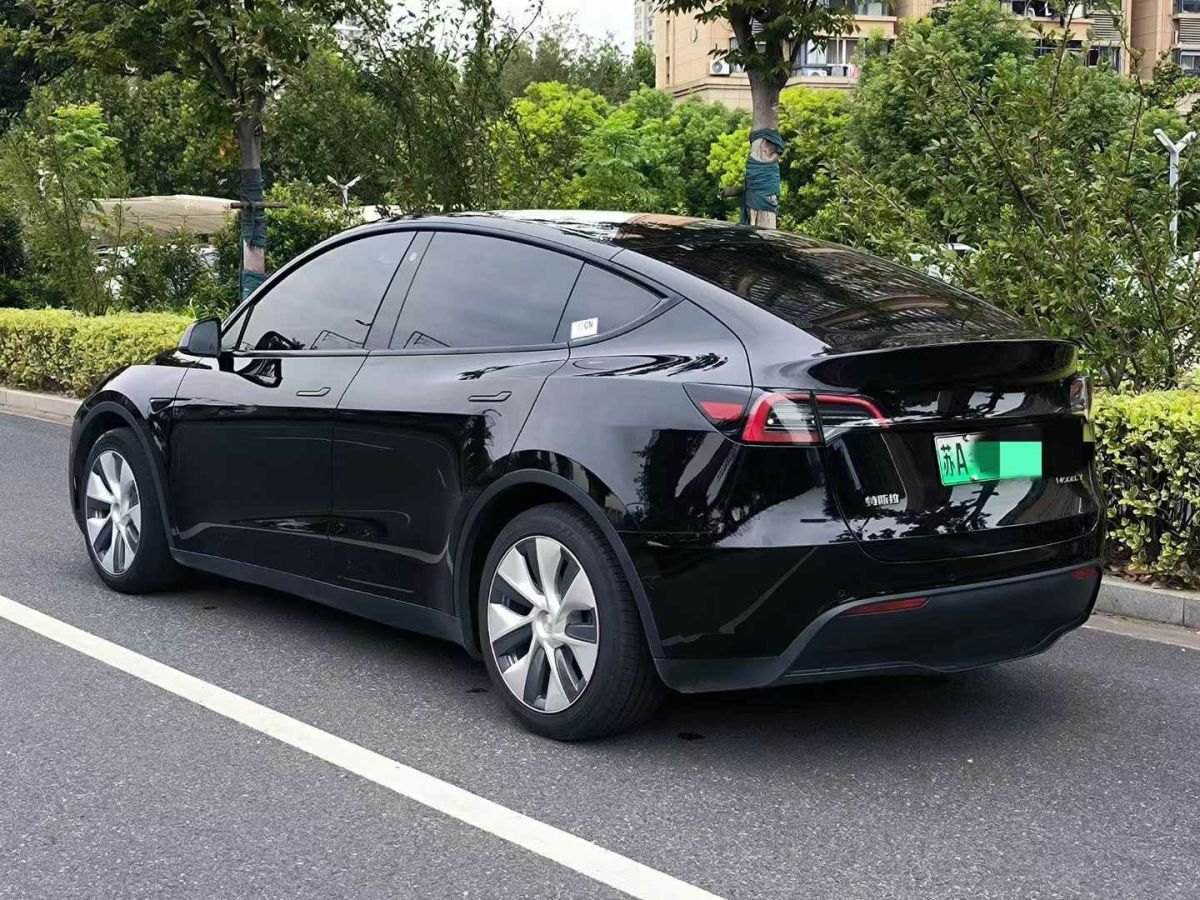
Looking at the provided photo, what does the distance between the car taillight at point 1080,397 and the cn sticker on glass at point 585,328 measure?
56.1 inches

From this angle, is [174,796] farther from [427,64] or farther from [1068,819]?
[427,64]

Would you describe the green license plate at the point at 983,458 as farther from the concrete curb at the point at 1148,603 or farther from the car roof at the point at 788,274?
the concrete curb at the point at 1148,603

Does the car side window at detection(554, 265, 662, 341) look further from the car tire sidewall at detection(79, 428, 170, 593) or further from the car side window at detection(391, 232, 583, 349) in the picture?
the car tire sidewall at detection(79, 428, 170, 593)

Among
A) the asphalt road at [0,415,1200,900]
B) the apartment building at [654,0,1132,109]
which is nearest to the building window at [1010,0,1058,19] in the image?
the asphalt road at [0,415,1200,900]

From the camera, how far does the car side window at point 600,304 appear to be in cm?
429

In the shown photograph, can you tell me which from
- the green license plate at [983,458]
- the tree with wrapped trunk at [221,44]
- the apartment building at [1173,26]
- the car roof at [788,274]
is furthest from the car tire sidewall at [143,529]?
the apartment building at [1173,26]

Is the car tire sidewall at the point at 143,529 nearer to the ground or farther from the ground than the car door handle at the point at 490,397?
nearer to the ground

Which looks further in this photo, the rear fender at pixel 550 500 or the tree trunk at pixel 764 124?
the tree trunk at pixel 764 124

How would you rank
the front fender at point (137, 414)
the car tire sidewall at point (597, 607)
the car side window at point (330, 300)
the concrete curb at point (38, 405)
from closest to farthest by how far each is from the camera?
1. the car tire sidewall at point (597, 607)
2. the car side window at point (330, 300)
3. the front fender at point (137, 414)
4. the concrete curb at point (38, 405)

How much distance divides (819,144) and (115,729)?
616cm

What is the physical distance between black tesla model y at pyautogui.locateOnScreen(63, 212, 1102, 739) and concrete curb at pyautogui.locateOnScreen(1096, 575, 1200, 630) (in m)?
1.74

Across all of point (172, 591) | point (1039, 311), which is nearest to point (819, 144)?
point (1039, 311)

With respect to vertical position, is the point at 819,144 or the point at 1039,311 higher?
the point at 819,144

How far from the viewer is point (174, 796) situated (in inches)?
150
